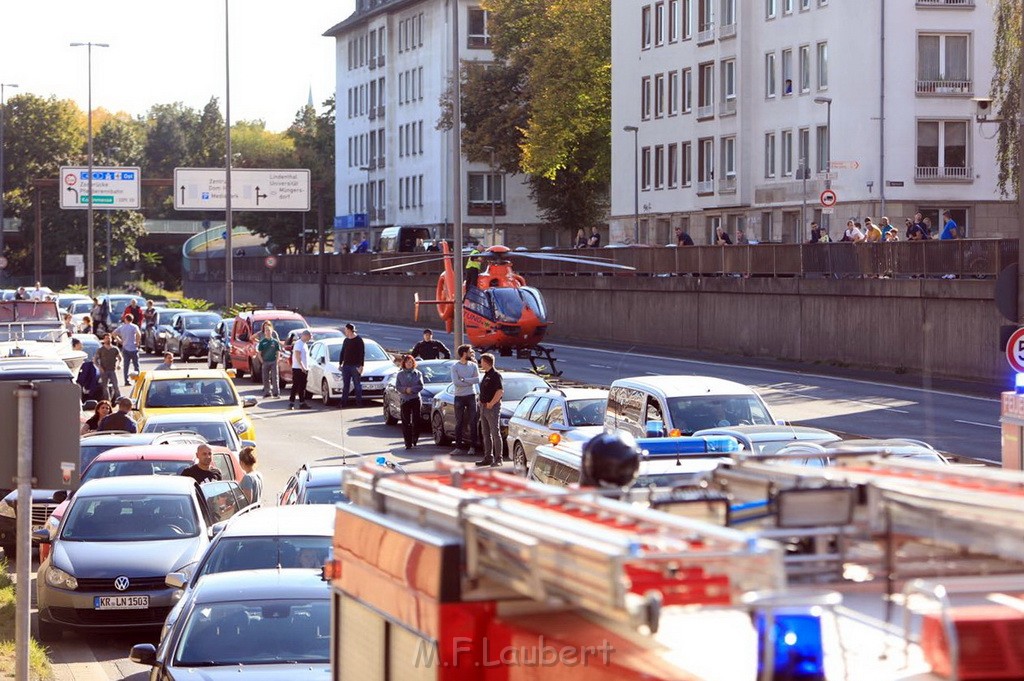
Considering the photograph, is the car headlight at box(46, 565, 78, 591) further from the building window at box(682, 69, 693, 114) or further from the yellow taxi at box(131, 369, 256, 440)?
the building window at box(682, 69, 693, 114)

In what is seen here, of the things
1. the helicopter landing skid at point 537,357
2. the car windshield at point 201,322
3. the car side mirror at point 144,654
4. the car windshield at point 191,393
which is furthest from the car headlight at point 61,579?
the car windshield at point 201,322

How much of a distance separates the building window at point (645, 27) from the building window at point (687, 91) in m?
4.01

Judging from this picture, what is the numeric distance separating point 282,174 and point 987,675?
76.7 m

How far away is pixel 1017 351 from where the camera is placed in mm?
20203

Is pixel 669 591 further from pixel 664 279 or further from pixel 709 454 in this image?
pixel 664 279

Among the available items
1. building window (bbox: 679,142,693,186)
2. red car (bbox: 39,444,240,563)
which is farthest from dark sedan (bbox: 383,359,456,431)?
building window (bbox: 679,142,693,186)

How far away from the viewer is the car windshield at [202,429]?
23266 millimetres

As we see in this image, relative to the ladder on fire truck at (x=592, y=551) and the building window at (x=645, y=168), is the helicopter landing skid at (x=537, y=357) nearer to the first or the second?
the building window at (x=645, y=168)

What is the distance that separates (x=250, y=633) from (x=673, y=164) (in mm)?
67202

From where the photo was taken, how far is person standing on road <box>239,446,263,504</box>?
704 inches

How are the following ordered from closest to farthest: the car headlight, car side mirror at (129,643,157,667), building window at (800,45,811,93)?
1. car side mirror at (129,643,157,667)
2. the car headlight
3. building window at (800,45,811,93)

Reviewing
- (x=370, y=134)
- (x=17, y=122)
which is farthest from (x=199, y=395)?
(x=17, y=122)

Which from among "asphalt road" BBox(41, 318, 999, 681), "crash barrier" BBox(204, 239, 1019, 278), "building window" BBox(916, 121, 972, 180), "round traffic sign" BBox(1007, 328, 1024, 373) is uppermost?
"building window" BBox(916, 121, 972, 180)

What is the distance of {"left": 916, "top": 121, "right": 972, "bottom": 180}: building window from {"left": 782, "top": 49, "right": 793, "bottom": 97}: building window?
629 cm
